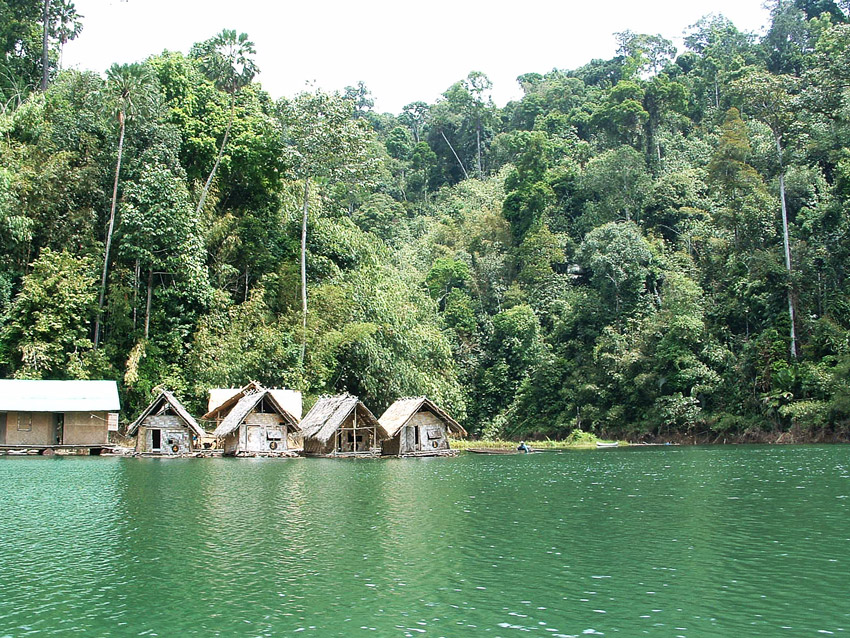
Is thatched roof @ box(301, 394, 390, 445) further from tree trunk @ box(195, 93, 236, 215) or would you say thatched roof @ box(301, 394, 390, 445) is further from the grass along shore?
tree trunk @ box(195, 93, 236, 215)

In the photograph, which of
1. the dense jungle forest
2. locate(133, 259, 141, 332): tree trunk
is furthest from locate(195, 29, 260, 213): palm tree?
locate(133, 259, 141, 332): tree trunk

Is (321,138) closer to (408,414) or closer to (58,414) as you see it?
(408,414)

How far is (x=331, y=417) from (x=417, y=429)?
398cm

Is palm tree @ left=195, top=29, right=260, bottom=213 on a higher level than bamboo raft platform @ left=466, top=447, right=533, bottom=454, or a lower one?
higher

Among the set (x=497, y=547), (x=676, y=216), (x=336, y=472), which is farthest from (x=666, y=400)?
(x=497, y=547)

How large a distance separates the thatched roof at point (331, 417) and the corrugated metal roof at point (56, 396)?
28.0ft

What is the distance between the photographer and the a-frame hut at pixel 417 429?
1403 inches

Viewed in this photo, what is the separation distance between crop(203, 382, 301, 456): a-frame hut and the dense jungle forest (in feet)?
8.45

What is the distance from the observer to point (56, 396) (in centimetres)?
3488

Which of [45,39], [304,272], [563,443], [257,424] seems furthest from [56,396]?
[45,39]

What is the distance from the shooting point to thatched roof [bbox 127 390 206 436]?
116 ft

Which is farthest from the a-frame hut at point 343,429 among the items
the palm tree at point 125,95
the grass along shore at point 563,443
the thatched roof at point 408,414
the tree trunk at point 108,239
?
the palm tree at point 125,95

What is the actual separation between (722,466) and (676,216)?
105 ft

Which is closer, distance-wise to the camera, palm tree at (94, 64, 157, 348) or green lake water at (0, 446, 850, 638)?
green lake water at (0, 446, 850, 638)
